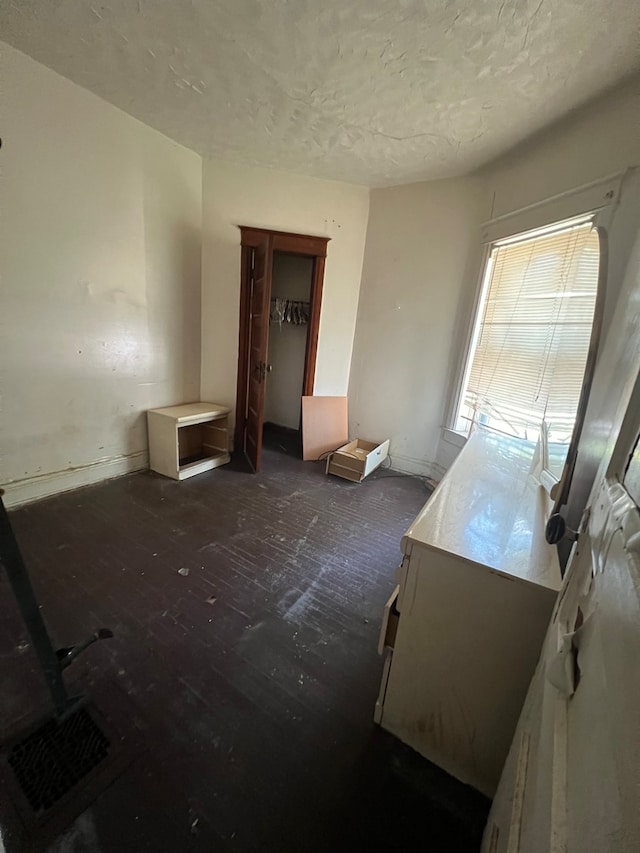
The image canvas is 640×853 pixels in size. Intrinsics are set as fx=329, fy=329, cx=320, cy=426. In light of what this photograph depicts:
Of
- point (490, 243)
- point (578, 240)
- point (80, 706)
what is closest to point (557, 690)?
point (80, 706)

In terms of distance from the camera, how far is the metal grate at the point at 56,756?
0.96 metres

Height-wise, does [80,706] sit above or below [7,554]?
below

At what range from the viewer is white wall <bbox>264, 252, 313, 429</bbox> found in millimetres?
4105

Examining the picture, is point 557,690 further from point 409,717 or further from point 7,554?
point 7,554

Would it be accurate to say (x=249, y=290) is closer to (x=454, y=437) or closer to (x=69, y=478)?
(x=69, y=478)

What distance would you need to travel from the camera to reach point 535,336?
2.29m

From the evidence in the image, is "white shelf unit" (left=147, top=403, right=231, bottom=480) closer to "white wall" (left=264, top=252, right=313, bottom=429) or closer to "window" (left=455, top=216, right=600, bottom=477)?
"white wall" (left=264, top=252, right=313, bottom=429)

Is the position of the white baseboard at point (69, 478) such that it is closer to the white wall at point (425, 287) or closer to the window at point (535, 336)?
the white wall at point (425, 287)

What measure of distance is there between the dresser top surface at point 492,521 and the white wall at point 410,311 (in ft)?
4.82

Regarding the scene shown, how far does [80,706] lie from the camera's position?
3.80ft

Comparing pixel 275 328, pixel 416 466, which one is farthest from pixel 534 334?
pixel 275 328

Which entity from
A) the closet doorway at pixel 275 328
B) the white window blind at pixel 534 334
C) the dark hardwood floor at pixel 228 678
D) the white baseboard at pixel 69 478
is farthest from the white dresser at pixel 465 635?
the white baseboard at pixel 69 478

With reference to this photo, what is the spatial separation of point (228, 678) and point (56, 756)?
542mm

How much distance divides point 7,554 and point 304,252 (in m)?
3.16
